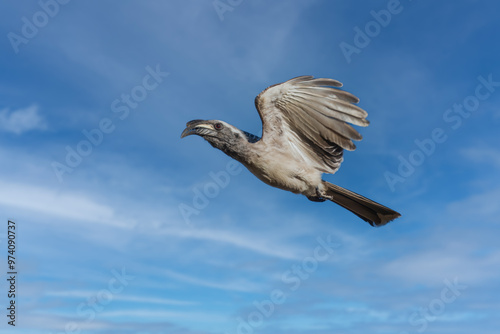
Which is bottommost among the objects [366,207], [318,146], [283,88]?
[366,207]

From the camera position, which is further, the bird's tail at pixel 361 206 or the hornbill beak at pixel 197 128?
the bird's tail at pixel 361 206

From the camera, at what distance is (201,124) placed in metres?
7.14

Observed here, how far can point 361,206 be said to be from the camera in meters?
7.70

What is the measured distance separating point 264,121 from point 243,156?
0.66 meters

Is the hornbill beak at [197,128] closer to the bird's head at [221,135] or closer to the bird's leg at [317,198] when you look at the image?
the bird's head at [221,135]

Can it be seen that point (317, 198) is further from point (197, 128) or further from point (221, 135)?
point (197, 128)

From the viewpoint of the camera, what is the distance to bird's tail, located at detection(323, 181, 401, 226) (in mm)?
7531

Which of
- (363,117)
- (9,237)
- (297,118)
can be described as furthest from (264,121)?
(9,237)

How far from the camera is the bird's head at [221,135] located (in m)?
7.09

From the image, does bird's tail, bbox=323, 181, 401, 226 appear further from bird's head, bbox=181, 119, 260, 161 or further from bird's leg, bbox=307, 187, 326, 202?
bird's head, bbox=181, 119, 260, 161

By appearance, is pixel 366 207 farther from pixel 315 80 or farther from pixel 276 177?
pixel 315 80

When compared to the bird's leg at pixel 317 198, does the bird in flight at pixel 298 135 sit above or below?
above

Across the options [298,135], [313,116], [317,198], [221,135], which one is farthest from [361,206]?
[221,135]

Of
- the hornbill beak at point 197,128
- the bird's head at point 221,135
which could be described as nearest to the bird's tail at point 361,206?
the bird's head at point 221,135
